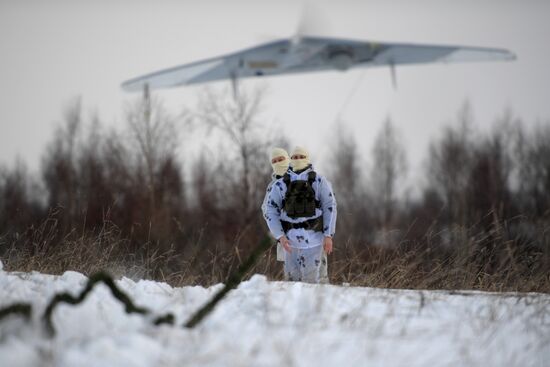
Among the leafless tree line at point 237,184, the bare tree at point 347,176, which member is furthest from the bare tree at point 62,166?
the bare tree at point 347,176

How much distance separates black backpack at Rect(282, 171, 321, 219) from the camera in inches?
227

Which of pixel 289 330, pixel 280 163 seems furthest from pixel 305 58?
pixel 289 330

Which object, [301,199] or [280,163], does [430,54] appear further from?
[301,199]

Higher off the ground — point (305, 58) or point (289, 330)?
point (305, 58)

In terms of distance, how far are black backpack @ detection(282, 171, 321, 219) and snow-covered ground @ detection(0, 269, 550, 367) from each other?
203cm

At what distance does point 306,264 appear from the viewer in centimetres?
593

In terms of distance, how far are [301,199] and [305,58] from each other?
479 inches

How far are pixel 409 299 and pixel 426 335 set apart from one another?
2.37 ft

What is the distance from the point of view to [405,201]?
36656 millimetres

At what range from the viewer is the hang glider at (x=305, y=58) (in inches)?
634

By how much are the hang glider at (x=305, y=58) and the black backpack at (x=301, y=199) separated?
35.2 feet

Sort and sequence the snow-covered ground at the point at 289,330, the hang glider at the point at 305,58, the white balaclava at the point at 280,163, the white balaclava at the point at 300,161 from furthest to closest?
the hang glider at the point at 305,58 → the white balaclava at the point at 280,163 → the white balaclava at the point at 300,161 → the snow-covered ground at the point at 289,330

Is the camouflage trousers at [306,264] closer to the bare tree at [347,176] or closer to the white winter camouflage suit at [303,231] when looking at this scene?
the white winter camouflage suit at [303,231]

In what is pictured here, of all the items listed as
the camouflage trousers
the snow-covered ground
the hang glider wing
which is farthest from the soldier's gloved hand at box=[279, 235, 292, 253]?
the hang glider wing
